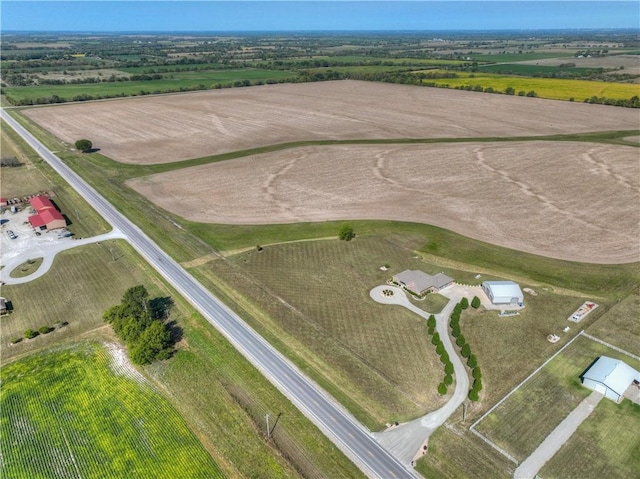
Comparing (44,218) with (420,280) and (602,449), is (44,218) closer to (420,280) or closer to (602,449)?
(420,280)

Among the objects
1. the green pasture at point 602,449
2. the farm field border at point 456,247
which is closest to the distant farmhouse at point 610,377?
the green pasture at point 602,449

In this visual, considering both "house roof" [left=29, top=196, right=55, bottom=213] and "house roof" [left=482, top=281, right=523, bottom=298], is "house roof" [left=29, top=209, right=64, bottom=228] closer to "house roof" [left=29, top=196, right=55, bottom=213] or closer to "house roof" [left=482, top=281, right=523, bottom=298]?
"house roof" [left=29, top=196, right=55, bottom=213]

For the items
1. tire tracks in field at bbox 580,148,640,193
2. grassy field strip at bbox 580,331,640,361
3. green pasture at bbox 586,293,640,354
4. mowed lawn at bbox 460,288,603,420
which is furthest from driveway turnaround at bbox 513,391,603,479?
tire tracks in field at bbox 580,148,640,193

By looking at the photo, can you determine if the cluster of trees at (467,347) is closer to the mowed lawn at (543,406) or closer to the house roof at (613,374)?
the mowed lawn at (543,406)

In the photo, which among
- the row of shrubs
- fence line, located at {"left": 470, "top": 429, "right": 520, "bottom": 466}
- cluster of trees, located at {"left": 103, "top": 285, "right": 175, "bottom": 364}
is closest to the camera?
fence line, located at {"left": 470, "top": 429, "right": 520, "bottom": 466}

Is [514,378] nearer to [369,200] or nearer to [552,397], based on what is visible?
[552,397]

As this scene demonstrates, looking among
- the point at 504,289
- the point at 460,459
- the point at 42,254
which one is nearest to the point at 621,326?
the point at 504,289

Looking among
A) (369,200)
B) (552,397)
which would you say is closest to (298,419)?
(552,397)
